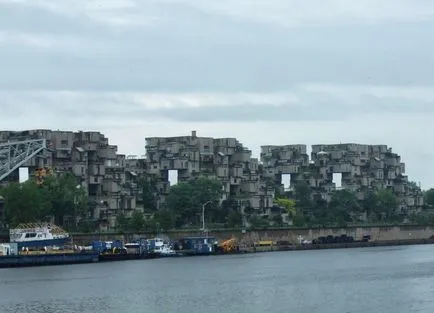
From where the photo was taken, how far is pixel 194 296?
291 ft

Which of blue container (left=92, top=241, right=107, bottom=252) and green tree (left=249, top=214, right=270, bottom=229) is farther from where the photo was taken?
green tree (left=249, top=214, right=270, bottom=229)

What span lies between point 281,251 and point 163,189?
29.6 meters

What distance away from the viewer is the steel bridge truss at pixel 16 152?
168m

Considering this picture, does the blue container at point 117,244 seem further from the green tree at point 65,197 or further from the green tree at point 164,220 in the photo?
the green tree at point 164,220

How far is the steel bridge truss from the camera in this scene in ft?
552

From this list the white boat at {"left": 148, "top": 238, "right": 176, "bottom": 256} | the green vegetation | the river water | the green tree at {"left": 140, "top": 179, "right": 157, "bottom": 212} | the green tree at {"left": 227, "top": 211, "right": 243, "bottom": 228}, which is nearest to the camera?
the river water

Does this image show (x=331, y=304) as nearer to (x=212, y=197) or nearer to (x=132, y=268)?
(x=132, y=268)

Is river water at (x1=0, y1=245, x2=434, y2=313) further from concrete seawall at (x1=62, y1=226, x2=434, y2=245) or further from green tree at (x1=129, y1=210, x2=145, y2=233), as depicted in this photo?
green tree at (x1=129, y1=210, x2=145, y2=233)

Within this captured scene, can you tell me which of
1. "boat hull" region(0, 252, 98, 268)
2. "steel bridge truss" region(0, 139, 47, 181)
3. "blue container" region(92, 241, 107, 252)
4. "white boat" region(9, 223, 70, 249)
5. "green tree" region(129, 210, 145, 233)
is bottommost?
"boat hull" region(0, 252, 98, 268)

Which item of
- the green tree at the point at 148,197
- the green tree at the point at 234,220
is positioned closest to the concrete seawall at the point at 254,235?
the green tree at the point at 234,220

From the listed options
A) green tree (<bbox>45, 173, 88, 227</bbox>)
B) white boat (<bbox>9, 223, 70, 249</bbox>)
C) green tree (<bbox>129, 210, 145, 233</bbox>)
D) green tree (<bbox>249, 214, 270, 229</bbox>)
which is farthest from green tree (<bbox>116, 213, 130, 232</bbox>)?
white boat (<bbox>9, 223, 70, 249</bbox>)

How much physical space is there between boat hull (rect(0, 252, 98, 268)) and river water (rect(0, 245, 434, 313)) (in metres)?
3.63

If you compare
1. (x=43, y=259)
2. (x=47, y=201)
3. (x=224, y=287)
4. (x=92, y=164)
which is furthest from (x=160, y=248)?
(x=224, y=287)

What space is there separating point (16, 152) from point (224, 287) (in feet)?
264
